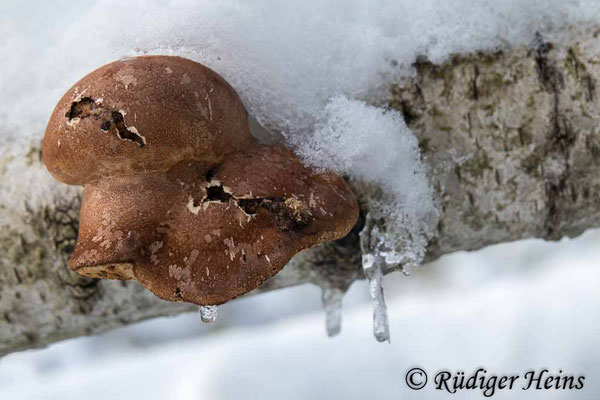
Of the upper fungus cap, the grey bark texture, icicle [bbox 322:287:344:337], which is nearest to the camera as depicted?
the upper fungus cap

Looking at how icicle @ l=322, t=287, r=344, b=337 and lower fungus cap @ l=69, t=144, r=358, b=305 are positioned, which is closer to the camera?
lower fungus cap @ l=69, t=144, r=358, b=305

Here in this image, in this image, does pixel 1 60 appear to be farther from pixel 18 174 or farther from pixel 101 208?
pixel 101 208

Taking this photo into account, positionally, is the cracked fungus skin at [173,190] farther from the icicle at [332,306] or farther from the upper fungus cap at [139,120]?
the icicle at [332,306]

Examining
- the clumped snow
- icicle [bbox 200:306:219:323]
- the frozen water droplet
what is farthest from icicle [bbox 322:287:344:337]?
icicle [bbox 200:306:219:323]

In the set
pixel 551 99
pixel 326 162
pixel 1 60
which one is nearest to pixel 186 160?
pixel 326 162

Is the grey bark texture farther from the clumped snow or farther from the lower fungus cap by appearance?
the lower fungus cap

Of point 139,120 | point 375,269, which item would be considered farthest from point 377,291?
point 139,120
